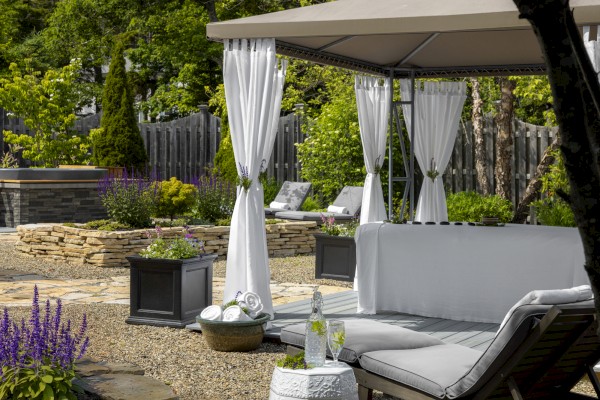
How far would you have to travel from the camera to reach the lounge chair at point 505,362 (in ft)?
12.7

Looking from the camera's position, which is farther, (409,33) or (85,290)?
(85,290)

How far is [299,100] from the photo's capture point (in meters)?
17.9

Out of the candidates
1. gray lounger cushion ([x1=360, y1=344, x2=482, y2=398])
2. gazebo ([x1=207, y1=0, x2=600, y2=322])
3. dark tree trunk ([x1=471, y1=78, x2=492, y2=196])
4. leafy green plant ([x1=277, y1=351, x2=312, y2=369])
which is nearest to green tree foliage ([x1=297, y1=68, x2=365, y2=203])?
dark tree trunk ([x1=471, y1=78, x2=492, y2=196])

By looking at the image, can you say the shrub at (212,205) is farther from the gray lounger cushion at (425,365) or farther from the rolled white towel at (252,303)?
the gray lounger cushion at (425,365)

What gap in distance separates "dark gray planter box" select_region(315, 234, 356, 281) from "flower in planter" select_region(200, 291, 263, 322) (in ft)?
9.79

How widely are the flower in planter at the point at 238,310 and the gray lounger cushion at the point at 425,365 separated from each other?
187 centimetres

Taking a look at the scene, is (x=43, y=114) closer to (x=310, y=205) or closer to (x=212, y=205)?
(x=310, y=205)

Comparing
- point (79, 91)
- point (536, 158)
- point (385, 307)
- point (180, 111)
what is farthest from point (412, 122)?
point (79, 91)

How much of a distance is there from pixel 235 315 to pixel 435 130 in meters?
4.66

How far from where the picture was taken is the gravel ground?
528cm

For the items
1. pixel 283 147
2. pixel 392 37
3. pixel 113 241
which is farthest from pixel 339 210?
pixel 392 37

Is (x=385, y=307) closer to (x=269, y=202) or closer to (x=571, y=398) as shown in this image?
(x=571, y=398)

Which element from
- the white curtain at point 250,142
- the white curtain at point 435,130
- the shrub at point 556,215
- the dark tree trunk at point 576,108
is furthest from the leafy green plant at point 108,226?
the dark tree trunk at point 576,108

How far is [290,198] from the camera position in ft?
45.1
